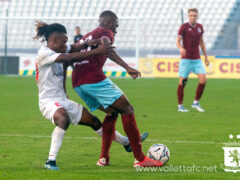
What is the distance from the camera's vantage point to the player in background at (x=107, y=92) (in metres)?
6.65

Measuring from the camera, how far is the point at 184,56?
1402cm

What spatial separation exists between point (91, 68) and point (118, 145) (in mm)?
2024

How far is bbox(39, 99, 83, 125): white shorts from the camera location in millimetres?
6424

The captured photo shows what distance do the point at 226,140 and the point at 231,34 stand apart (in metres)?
25.8

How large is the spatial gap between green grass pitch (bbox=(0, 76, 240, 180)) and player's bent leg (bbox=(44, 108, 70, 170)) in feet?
0.44

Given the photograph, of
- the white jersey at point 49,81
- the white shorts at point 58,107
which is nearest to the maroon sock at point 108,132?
the white shorts at point 58,107

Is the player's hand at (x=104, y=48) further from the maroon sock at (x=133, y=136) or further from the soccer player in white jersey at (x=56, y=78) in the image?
the maroon sock at (x=133, y=136)

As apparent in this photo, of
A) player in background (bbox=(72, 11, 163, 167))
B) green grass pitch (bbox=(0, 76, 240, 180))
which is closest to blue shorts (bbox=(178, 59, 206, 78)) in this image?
green grass pitch (bbox=(0, 76, 240, 180))

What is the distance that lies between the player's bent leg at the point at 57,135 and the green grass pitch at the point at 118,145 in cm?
13

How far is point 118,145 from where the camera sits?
852 cm

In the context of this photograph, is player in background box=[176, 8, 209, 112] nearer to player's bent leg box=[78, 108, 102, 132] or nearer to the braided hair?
player's bent leg box=[78, 108, 102, 132]

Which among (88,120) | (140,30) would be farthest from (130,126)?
(140,30)

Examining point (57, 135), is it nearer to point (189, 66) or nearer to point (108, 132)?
point (108, 132)

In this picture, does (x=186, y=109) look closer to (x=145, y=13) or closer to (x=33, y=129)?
(x=33, y=129)
